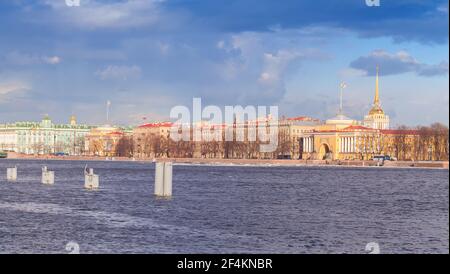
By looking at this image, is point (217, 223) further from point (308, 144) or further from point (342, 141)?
point (308, 144)

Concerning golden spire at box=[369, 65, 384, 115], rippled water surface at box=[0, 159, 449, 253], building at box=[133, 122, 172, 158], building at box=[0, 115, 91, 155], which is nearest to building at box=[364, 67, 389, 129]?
golden spire at box=[369, 65, 384, 115]

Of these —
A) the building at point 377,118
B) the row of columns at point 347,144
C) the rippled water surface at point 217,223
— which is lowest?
the rippled water surface at point 217,223

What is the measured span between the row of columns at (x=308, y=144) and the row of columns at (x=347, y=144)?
16.0ft

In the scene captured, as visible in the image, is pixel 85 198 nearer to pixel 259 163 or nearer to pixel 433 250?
pixel 433 250

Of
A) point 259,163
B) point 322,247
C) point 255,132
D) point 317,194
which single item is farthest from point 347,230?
point 255,132

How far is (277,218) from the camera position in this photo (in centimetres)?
1955

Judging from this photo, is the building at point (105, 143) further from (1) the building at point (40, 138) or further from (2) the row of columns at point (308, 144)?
(2) the row of columns at point (308, 144)

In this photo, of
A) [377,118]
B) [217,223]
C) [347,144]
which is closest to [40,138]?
[377,118]

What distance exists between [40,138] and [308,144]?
62.1 metres

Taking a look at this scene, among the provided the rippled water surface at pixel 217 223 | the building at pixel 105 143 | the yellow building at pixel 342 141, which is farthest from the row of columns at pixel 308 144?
the rippled water surface at pixel 217 223

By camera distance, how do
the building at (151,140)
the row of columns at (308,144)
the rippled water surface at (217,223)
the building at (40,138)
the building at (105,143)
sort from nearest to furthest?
1. the rippled water surface at (217,223)
2. the row of columns at (308,144)
3. the building at (151,140)
4. the building at (105,143)
5. the building at (40,138)

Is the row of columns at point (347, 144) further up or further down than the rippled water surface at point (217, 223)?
further up

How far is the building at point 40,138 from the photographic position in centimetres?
13962

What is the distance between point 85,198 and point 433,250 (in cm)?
1396
